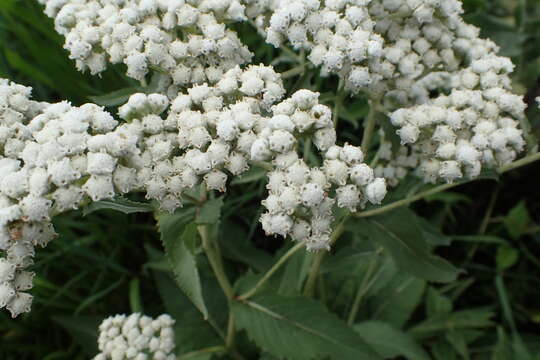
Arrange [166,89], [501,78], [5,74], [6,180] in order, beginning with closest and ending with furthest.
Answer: [6,180], [166,89], [501,78], [5,74]

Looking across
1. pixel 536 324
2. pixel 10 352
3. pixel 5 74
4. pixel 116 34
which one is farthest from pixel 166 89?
pixel 536 324

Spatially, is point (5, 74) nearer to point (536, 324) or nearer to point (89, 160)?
point (89, 160)

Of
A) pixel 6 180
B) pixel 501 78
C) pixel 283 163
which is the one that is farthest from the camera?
pixel 501 78

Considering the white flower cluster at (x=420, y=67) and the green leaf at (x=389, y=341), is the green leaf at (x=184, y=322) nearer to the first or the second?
the green leaf at (x=389, y=341)

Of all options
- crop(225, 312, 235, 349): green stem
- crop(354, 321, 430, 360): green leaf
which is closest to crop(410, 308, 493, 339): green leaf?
crop(354, 321, 430, 360): green leaf

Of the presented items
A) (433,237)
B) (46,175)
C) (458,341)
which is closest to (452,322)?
(458,341)

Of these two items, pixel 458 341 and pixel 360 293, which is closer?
pixel 458 341

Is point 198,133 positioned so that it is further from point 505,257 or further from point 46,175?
Result: point 505,257

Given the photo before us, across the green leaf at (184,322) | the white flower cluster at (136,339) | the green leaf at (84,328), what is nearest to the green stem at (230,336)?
the green leaf at (184,322)
